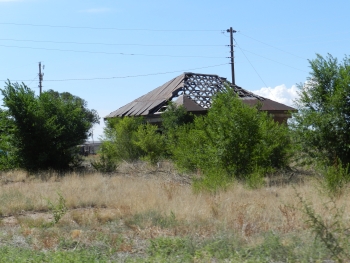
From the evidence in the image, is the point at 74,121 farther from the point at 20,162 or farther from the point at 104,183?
the point at 104,183

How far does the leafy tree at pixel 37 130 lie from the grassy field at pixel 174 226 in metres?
8.46

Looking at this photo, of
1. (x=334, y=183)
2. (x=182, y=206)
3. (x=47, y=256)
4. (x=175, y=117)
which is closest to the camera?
(x=47, y=256)

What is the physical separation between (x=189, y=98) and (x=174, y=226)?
2630 cm

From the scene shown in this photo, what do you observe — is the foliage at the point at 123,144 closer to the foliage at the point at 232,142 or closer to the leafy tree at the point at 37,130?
the leafy tree at the point at 37,130

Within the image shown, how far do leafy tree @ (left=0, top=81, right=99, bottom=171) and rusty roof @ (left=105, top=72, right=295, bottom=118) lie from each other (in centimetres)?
988

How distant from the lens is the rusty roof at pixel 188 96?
121ft

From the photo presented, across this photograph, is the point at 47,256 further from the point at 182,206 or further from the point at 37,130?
the point at 37,130

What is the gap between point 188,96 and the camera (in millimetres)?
37344

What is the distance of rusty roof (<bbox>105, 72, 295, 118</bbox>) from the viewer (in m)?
36.8

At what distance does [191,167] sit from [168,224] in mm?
11349

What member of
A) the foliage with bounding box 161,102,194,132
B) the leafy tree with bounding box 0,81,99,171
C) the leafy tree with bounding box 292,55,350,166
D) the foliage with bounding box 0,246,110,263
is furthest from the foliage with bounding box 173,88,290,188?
the foliage with bounding box 161,102,194,132

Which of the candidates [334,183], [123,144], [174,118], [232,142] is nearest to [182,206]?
[334,183]

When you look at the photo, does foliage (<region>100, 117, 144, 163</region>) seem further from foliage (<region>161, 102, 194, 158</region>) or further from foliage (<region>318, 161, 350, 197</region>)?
foliage (<region>318, 161, 350, 197</region>)

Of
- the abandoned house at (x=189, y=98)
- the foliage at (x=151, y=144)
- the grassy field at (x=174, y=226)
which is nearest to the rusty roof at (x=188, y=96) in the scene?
the abandoned house at (x=189, y=98)
